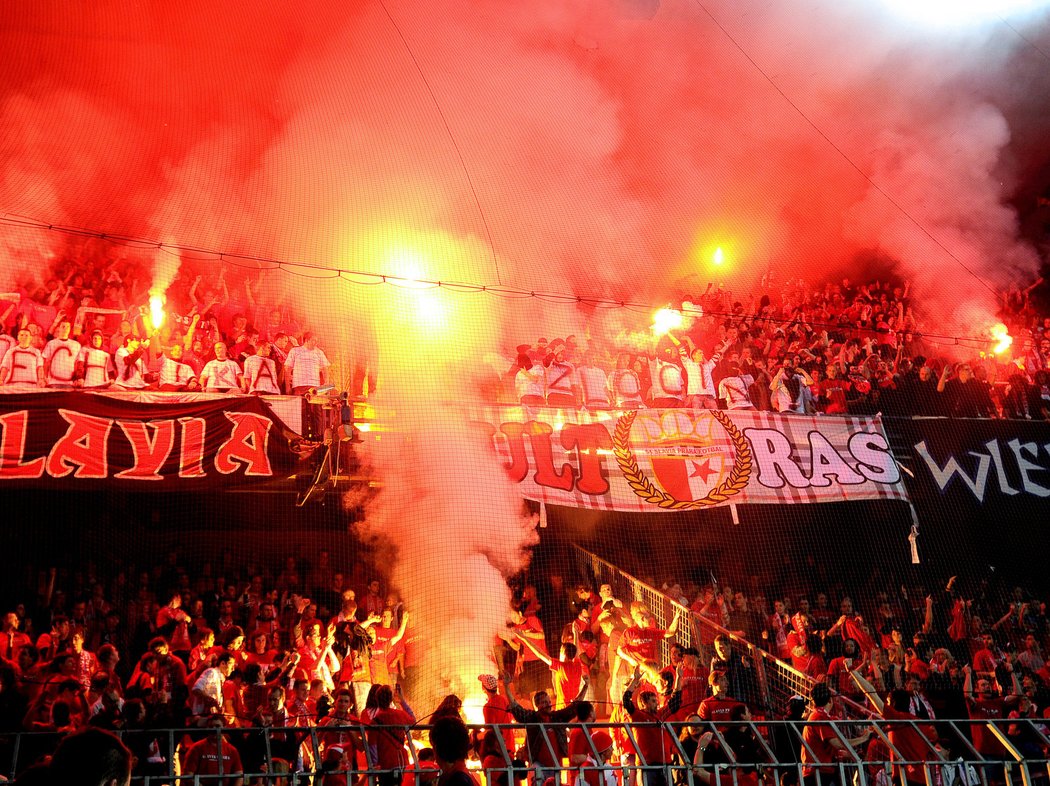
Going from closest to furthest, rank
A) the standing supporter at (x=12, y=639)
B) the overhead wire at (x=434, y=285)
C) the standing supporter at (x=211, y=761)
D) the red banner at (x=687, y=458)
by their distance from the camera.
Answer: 1. the standing supporter at (x=211, y=761)
2. the standing supporter at (x=12, y=639)
3. the overhead wire at (x=434, y=285)
4. the red banner at (x=687, y=458)

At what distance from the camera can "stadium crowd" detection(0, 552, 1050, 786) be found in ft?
15.0

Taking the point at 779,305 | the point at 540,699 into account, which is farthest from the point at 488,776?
the point at 779,305

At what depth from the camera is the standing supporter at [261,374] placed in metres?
8.36

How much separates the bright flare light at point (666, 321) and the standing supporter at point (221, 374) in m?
4.52

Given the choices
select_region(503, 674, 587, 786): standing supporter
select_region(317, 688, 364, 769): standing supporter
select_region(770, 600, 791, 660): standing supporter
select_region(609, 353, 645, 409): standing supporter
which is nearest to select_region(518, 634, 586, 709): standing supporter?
select_region(503, 674, 587, 786): standing supporter

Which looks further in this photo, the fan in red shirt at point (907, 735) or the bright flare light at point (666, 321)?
the bright flare light at point (666, 321)

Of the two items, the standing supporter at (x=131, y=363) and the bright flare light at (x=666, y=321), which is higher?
the bright flare light at (x=666, y=321)

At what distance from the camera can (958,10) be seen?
10.8 m

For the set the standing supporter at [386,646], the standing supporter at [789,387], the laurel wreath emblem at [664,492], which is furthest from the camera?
the standing supporter at [789,387]

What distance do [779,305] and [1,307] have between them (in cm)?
821

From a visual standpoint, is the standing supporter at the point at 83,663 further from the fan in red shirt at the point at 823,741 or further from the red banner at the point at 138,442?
the fan in red shirt at the point at 823,741

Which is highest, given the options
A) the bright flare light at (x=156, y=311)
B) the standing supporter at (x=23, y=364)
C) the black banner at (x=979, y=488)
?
the bright flare light at (x=156, y=311)

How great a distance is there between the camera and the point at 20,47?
345 inches

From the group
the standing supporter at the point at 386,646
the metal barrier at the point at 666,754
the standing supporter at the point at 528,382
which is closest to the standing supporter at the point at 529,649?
the standing supporter at the point at 386,646
